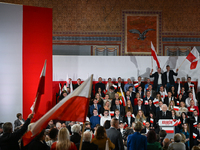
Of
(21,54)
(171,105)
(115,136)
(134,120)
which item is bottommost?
(134,120)

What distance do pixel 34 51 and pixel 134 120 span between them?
4.17 meters

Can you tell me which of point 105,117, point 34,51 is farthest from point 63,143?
point 34,51

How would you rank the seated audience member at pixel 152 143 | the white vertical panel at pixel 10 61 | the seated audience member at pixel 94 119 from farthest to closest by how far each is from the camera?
the seated audience member at pixel 94 119 < the white vertical panel at pixel 10 61 < the seated audience member at pixel 152 143

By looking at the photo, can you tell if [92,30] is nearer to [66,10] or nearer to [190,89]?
[66,10]

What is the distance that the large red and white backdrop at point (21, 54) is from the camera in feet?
28.7

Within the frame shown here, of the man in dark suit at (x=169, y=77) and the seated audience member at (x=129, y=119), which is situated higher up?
the man in dark suit at (x=169, y=77)

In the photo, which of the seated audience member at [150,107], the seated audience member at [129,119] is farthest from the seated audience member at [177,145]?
the seated audience member at [150,107]

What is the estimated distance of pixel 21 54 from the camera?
895cm

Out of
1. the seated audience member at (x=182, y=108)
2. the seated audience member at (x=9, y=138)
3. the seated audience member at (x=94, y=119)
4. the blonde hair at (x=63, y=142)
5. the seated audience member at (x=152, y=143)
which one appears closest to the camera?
the blonde hair at (x=63, y=142)

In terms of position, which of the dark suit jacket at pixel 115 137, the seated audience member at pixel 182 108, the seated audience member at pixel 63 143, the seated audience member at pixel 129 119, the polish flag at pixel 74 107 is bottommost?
the seated audience member at pixel 129 119

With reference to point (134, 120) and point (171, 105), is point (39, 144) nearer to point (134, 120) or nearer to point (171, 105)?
point (134, 120)

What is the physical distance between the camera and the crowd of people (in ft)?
14.0

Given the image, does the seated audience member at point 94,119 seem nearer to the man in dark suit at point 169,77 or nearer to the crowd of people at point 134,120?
→ the crowd of people at point 134,120

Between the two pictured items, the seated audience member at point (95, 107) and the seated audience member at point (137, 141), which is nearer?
the seated audience member at point (137, 141)
